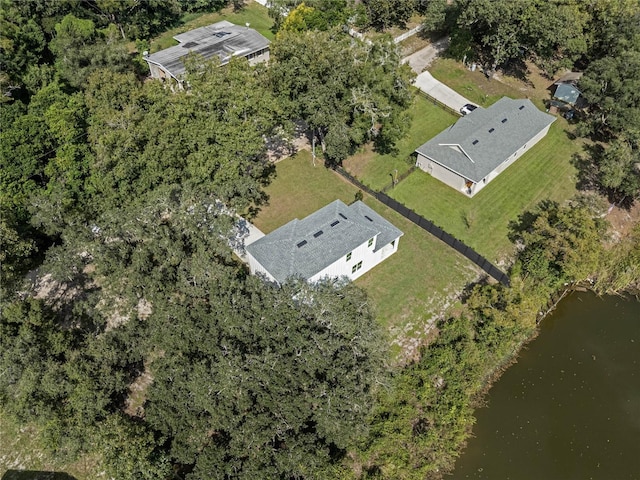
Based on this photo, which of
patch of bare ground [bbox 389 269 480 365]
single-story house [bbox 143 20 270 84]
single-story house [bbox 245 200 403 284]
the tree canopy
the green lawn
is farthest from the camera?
single-story house [bbox 143 20 270 84]

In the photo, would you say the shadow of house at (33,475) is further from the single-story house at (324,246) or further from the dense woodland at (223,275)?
the single-story house at (324,246)

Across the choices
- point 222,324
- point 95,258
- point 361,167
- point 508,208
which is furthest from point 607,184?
point 95,258

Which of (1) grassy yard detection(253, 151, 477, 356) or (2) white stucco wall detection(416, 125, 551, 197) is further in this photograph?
(2) white stucco wall detection(416, 125, 551, 197)

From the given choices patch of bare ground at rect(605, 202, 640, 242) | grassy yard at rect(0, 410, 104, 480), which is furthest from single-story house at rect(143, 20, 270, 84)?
patch of bare ground at rect(605, 202, 640, 242)

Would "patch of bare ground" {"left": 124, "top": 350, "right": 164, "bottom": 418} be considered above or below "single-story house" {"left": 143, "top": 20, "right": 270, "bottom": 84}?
below

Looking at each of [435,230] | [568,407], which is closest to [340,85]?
[435,230]

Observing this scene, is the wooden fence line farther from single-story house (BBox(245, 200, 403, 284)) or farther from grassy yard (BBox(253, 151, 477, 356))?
single-story house (BBox(245, 200, 403, 284))

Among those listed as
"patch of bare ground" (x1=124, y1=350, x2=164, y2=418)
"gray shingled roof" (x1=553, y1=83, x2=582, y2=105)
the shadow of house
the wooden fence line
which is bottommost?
the shadow of house
